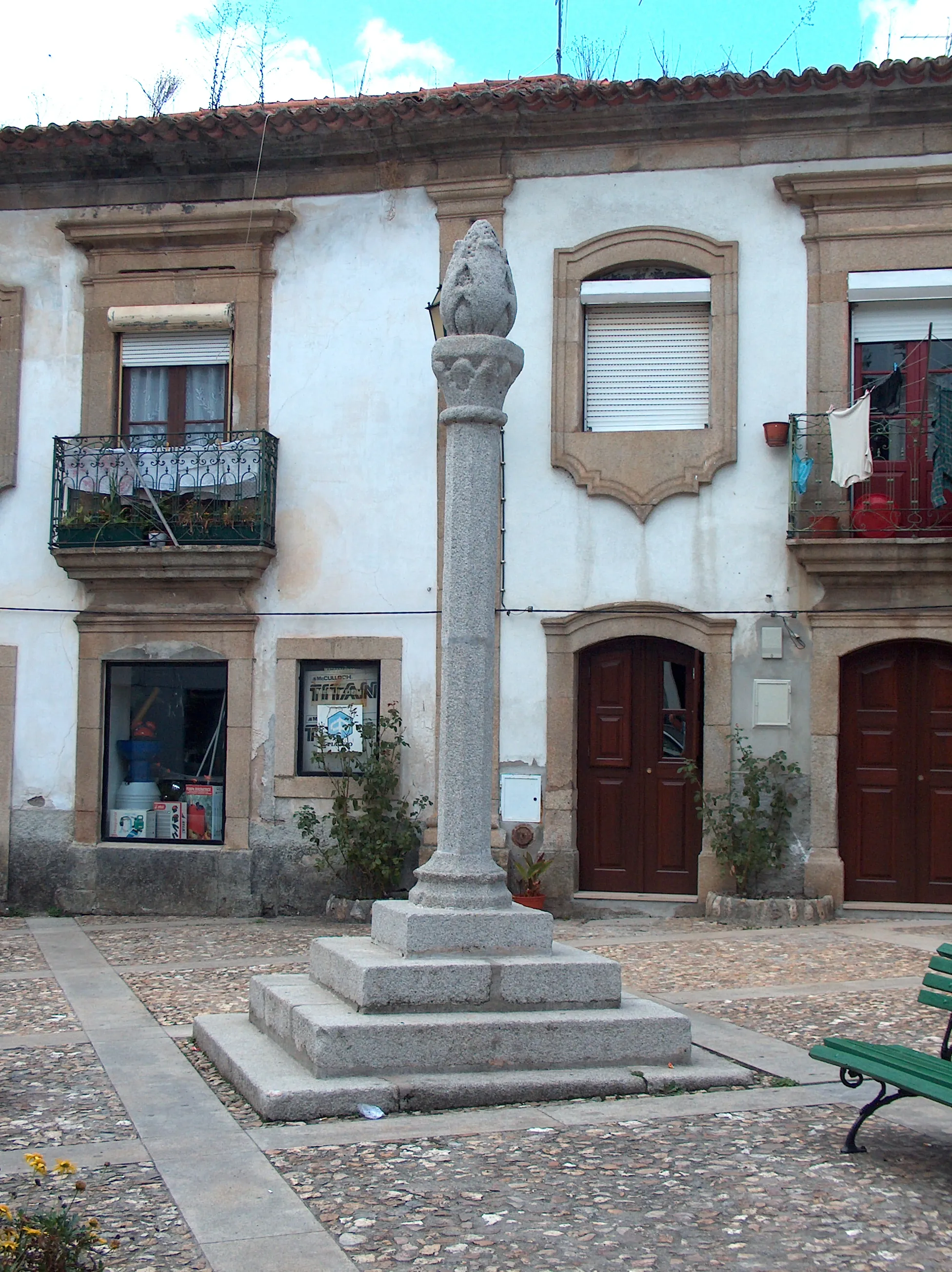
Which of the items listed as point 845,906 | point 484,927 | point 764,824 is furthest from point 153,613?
point 484,927

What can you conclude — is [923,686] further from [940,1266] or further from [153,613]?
[940,1266]

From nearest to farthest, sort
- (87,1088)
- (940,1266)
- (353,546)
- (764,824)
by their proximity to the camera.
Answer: (940,1266)
(87,1088)
(764,824)
(353,546)

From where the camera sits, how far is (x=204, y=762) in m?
12.1

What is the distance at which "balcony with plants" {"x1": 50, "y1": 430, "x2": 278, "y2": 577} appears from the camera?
11594mm

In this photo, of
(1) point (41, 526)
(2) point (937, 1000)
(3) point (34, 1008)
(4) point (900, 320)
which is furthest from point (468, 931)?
(1) point (41, 526)

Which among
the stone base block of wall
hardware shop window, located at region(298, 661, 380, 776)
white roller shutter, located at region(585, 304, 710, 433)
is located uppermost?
white roller shutter, located at region(585, 304, 710, 433)

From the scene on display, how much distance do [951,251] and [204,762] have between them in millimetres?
7306

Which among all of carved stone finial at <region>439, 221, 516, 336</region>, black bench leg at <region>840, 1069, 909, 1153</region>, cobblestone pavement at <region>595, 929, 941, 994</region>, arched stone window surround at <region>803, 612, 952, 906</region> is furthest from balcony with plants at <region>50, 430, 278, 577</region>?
black bench leg at <region>840, 1069, 909, 1153</region>

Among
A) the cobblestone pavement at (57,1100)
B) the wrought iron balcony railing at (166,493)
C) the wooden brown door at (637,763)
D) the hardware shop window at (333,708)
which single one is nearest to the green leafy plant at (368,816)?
the hardware shop window at (333,708)

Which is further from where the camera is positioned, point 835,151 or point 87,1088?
point 835,151

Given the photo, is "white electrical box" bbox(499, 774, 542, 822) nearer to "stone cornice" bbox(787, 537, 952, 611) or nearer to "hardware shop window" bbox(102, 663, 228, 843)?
"hardware shop window" bbox(102, 663, 228, 843)

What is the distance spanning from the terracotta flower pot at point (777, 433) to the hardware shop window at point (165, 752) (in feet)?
15.8

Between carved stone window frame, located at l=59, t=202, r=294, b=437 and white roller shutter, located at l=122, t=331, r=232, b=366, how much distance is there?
151mm

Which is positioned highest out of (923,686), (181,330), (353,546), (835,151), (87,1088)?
(835,151)
